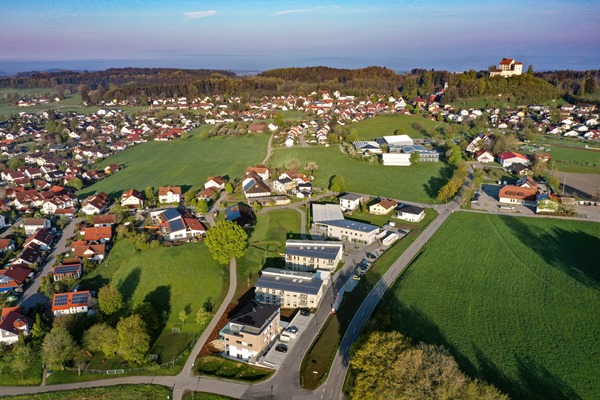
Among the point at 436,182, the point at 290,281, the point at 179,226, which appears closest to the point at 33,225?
the point at 179,226

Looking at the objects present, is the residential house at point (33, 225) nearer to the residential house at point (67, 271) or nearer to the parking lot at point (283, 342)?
the residential house at point (67, 271)

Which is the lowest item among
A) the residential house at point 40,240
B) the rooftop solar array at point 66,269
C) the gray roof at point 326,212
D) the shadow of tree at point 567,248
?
the rooftop solar array at point 66,269

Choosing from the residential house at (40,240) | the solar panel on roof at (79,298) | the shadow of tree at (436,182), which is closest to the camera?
the solar panel on roof at (79,298)

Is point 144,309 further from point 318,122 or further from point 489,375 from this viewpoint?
point 318,122

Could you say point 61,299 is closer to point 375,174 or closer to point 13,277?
point 13,277

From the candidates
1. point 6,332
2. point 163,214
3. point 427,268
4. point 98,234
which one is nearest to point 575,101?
point 427,268

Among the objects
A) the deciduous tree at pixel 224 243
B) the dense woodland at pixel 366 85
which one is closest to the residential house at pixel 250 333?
the deciduous tree at pixel 224 243
